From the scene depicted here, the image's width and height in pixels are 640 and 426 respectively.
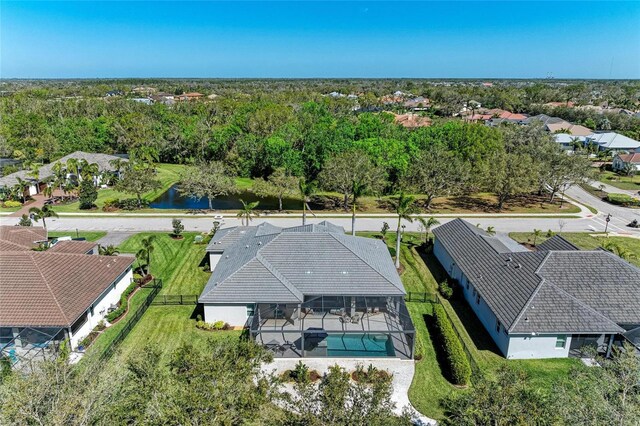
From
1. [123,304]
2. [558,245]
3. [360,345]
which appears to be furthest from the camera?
[558,245]

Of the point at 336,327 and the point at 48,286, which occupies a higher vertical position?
the point at 48,286

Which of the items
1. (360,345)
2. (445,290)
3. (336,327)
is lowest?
(360,345)

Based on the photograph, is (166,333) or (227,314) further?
(227,314)

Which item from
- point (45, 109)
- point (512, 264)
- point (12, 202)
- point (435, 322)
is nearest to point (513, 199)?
point (512, 264)

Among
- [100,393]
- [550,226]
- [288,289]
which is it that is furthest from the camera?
[550,226]

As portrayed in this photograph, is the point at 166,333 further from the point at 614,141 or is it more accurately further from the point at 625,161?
the point at 614,141

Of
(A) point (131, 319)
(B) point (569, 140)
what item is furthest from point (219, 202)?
(B) point (569, 140)

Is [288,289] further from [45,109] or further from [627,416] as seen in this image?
[45,109]
